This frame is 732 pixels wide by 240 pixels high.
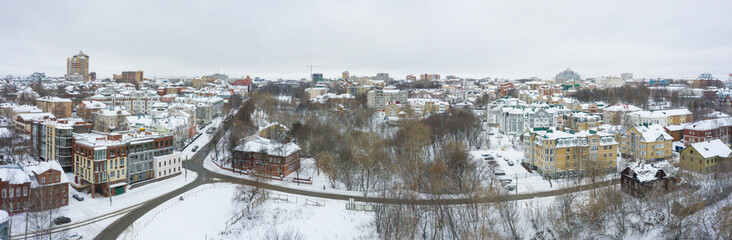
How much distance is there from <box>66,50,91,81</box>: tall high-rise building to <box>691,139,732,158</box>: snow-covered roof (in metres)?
141

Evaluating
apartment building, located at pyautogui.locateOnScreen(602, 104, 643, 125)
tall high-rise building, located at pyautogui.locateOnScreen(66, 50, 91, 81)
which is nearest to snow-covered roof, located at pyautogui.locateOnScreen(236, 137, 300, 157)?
apartment building, located at pyautogui.locateOnScreen(602, 104, 643, 125)

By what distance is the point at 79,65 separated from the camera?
12506 cm

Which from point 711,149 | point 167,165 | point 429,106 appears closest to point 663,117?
point 711,149

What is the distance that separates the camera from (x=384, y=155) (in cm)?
2981

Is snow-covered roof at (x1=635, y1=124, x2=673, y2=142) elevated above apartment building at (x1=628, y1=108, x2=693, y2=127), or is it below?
below

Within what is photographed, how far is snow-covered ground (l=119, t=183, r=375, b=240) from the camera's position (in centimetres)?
2017

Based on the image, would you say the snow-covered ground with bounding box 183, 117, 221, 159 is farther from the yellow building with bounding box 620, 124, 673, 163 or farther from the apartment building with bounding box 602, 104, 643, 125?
the apartment building with bounding box 602, 104, 643, 125

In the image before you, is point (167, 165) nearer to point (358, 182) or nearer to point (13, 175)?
point (13, 175)

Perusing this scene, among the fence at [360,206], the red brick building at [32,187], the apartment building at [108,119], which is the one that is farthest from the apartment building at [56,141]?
the fence at [360,206]

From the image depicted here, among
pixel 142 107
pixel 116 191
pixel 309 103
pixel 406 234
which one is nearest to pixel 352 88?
pixel 309 103

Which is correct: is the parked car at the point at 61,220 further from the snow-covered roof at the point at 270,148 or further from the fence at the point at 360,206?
the fence at the point at 360,206

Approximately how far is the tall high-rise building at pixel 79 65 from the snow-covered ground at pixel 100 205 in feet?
388

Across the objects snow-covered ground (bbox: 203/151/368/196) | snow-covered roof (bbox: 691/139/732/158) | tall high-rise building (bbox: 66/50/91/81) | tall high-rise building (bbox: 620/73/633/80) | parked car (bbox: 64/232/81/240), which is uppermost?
tall high-rise building (bbox: 620/73/633/80)

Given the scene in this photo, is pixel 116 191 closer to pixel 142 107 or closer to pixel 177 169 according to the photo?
pixel 177 169
